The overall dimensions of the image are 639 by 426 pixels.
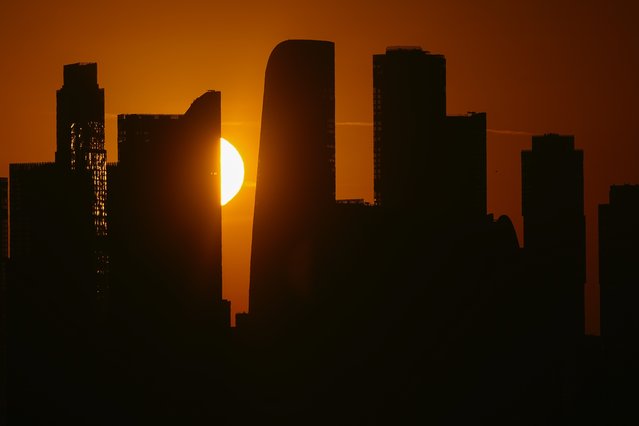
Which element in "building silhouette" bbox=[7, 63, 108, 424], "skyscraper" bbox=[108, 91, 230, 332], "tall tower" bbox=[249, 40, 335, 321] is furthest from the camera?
"building silhouette" bbox=[7, 63, 108, 424]

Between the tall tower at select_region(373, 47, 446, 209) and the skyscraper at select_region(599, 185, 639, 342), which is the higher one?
the tall tower at select_region(373, 47, 446, 209)

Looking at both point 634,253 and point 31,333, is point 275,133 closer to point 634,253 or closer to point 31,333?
point 31,333

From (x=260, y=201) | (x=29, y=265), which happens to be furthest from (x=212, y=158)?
(x=29, y=265)

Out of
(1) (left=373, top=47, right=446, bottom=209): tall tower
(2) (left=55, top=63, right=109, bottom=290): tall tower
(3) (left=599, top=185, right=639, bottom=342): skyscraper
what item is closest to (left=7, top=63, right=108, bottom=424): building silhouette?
(2) (left=55, top=63, right=109, bottom=290): tall tower

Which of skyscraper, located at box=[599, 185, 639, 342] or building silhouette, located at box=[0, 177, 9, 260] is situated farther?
skyscraper, located at box=[599, 185, 639, 342]

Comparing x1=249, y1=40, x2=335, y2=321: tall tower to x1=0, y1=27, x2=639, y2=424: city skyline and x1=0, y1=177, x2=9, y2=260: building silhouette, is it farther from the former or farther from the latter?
x1=0, y1=177, x2=9, y2=260: building silhouette

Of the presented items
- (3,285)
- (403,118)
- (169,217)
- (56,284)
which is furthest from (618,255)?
(3,285)
